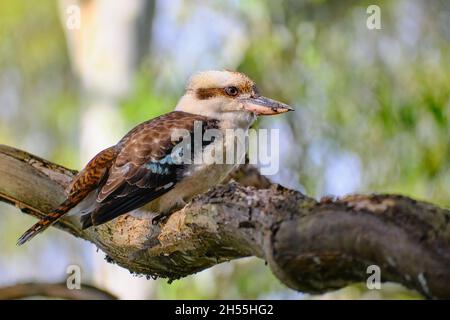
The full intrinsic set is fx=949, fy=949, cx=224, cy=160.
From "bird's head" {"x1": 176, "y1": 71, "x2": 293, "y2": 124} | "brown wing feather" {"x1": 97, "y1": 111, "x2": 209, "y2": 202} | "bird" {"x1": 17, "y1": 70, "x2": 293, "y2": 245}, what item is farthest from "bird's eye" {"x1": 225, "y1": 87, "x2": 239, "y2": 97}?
"brown wing feather" {"x1": 97, "y1": 111, "x2": 209, "y2": 202}

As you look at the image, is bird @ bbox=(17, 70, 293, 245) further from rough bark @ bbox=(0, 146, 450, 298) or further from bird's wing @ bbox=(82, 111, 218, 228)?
rough bark @ bbox=(0, 146, 450, 298)

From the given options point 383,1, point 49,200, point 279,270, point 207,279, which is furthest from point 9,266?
point 279,270

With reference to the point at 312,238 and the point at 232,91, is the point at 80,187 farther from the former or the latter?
the point at 312,238

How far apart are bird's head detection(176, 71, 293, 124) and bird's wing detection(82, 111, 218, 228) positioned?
0.75ft

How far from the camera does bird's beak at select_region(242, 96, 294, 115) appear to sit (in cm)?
295

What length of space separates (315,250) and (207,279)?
326 cm

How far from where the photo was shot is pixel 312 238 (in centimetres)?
174

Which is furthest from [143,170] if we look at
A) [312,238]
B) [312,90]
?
[312,90]

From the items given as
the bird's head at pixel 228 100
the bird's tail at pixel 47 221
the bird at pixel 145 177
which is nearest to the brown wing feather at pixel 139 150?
the bird at pixel 145 177

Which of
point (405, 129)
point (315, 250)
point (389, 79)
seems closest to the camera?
point (315, 250)

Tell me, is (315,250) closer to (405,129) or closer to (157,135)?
(157,135)

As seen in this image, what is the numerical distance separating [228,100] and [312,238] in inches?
51.5

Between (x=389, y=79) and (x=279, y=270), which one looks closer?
(x=279, y=270)

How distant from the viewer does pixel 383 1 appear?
17.1 feet
